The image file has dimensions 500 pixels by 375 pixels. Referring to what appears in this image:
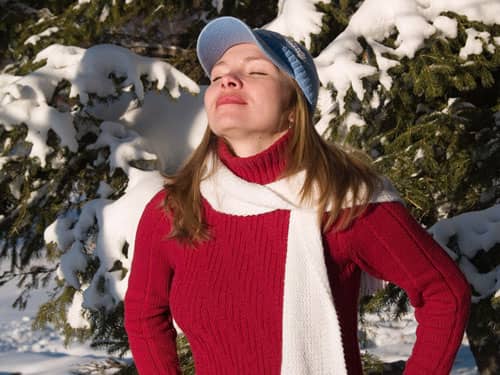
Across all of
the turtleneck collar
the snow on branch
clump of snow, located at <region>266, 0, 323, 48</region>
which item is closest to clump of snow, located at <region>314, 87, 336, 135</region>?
the snow on branch

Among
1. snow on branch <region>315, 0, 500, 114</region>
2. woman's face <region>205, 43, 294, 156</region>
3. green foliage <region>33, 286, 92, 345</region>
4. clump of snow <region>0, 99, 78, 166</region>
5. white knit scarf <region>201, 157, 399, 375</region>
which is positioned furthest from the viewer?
green foliage <region>33, 286, 92, 345</region>

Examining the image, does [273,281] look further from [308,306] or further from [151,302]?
[151,302]

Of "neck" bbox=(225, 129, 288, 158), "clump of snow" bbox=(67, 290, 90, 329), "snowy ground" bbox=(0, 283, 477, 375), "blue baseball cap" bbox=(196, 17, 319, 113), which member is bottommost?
"snowy ground" bbox=(0, 283, 477, 375)

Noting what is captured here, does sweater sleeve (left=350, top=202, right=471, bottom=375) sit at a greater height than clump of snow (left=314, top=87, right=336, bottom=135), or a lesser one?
greater

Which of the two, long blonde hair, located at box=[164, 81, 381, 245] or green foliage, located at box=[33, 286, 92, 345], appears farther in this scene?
green foliage, located at box=[33, 286, 92, 345]

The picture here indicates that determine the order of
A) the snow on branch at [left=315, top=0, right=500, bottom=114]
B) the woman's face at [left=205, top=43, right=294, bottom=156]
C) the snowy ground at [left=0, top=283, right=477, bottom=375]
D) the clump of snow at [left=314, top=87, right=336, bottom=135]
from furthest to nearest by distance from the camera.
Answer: the snowy ground at [left=0, top=283, right=477, bottom=375] < the clump of snow at [left=314, top=87, right=336, bottom=135] < the snow on branch at [left=315, top=0, right=500, bottom=114] < the woman's face at [left=205, top=43, right=294, bottom=156]

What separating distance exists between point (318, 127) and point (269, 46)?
1693 millimetres

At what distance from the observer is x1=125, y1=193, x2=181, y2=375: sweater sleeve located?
2.07 meters

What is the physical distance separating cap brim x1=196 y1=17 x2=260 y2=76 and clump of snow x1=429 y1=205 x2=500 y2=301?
5.68ft

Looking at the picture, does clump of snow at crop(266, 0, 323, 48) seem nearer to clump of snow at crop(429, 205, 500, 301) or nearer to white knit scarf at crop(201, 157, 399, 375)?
clump of snow at crop(429, 205, 500, 301)

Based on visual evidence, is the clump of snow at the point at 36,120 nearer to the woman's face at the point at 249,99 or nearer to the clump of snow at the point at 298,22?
the clump of snow at the point at 298,22

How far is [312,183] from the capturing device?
6.24 ft

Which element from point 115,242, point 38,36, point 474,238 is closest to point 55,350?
point 38,36

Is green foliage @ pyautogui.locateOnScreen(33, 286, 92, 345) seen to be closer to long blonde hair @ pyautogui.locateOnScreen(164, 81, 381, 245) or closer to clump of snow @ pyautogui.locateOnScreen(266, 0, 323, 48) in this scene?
clump of snow @ pyautogui.locateOnScreen(266, 0, 323, 48)
